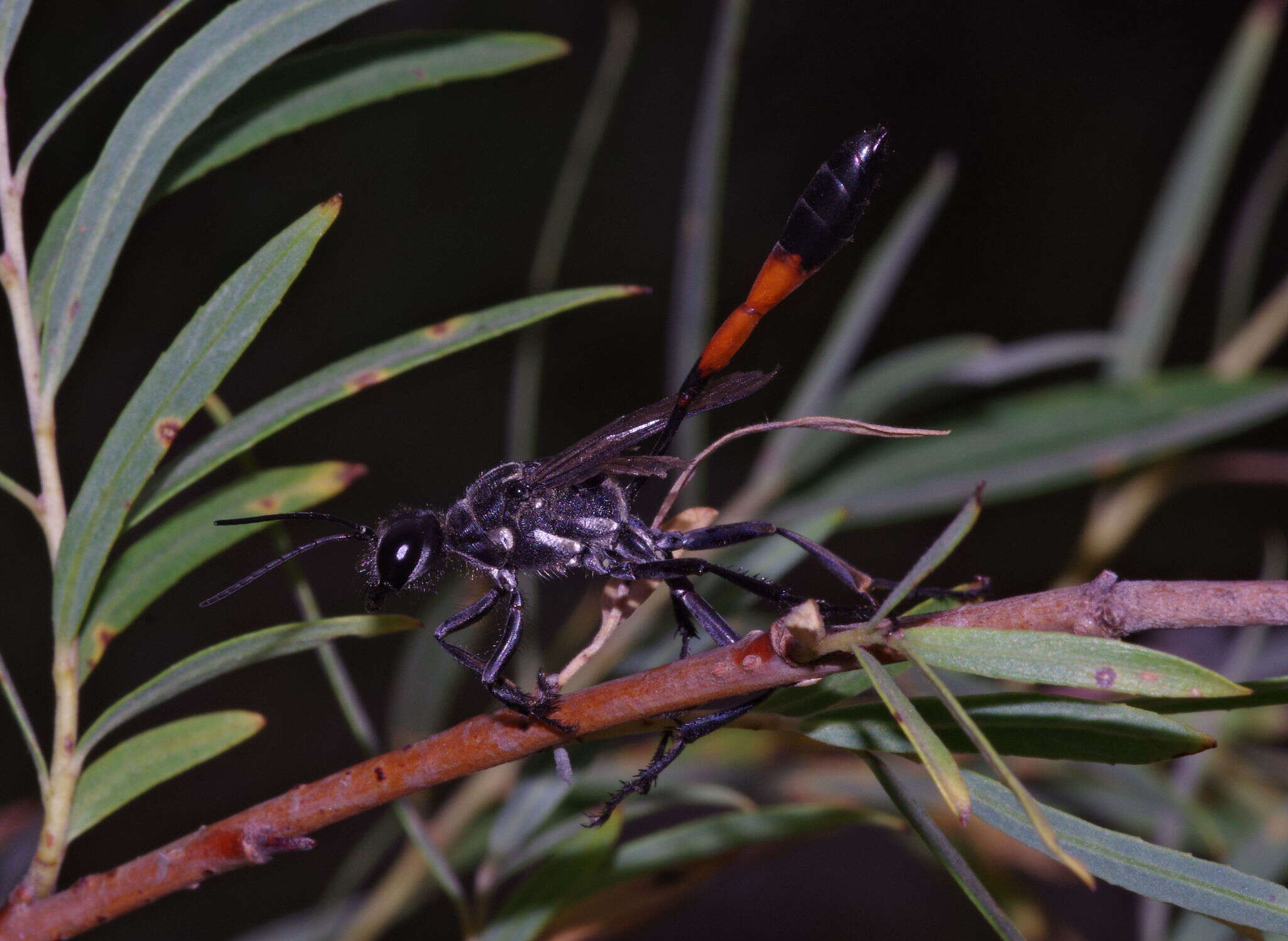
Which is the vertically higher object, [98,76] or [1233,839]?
[98,76]

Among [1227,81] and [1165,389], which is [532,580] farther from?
[1227,81]

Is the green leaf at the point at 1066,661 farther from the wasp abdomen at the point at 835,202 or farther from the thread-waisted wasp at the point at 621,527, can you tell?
the wasp abdomen at the point at 835,202

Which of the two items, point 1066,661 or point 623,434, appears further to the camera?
point 623,434

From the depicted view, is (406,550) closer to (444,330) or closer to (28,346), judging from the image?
(444,330)

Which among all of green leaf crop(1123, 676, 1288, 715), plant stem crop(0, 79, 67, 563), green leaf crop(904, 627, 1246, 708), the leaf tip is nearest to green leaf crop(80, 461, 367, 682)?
the leaf tip

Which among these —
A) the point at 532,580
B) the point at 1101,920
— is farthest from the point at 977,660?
the point at 1101,920

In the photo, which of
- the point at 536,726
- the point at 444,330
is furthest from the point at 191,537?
the point at 536,726

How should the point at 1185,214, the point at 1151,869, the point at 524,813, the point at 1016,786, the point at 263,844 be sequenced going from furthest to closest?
the point at 1185,214 < the point at 524,813 < the point at 263,844 < the point at 1151,869 < the point at 1016,786
